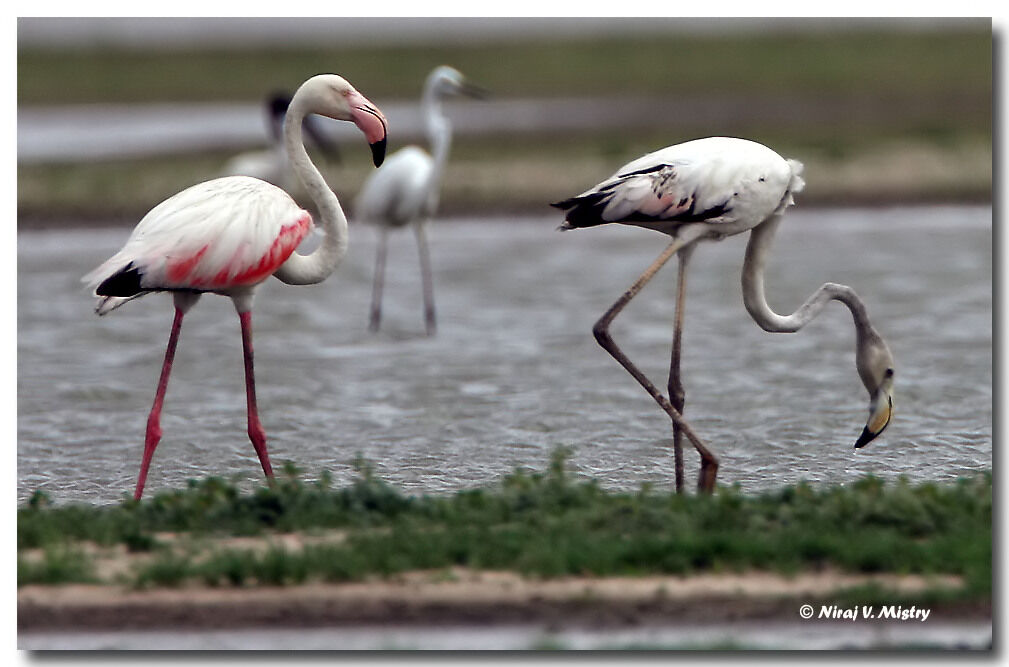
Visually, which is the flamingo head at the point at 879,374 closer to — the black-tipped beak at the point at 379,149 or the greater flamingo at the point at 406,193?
the black-tipped beak at the point at 379,149

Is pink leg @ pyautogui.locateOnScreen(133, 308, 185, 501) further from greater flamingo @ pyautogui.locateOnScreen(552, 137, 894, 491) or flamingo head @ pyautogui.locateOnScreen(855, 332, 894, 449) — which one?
flamingo head @ pyautogui.locateOnScreen(855, 332, 894, 449)

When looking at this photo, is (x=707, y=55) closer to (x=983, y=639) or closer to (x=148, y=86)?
(x=148, y=86)

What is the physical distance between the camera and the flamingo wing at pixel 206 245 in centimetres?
602

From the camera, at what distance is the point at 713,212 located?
6344mm

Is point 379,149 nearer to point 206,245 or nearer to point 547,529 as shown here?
point 206,245

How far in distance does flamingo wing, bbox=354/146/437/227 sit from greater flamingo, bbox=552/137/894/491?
17.3ft

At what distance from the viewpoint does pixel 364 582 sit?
16.7 ft

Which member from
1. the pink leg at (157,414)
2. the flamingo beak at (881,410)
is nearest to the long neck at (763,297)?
the flamingo beak at (881,410)

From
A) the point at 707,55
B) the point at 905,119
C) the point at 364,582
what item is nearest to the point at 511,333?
the point at 364,582

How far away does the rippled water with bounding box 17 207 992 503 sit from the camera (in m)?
7.36

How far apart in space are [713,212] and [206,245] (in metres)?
2.01

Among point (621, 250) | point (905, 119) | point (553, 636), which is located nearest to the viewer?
point (553, 636)

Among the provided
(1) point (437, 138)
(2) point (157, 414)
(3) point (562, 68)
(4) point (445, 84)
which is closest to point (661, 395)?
(2) point (157, 414)

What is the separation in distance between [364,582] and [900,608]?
5.56 ft
